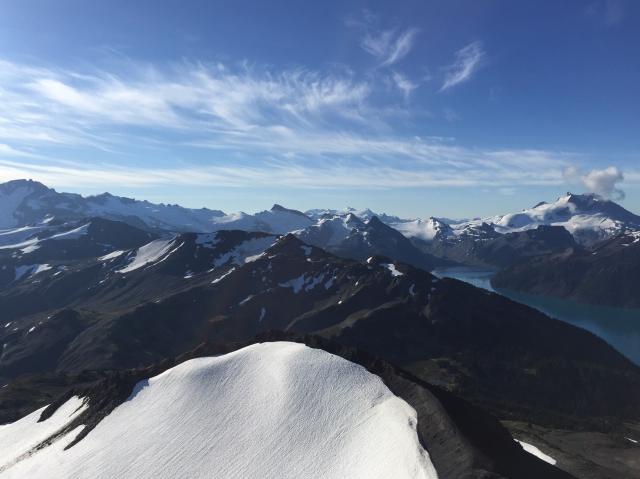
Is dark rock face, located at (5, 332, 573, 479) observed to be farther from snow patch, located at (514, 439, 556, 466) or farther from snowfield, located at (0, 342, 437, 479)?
snow patch, located at (514, 439, 556, 466)

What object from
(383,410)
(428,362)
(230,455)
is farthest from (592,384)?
(230,455)

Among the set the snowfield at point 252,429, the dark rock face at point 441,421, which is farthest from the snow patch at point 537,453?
the snowfield at point 252,429

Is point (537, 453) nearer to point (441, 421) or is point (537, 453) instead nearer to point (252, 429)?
point (441, 421)

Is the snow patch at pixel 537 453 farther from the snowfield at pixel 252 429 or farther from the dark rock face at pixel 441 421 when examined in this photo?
the snowfield at pixel 252 429

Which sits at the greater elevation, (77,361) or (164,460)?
(164,460)

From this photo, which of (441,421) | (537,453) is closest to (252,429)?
(441,421)

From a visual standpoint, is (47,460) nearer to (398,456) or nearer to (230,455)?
(230,455)

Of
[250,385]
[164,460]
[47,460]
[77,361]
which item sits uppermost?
[250,385]
